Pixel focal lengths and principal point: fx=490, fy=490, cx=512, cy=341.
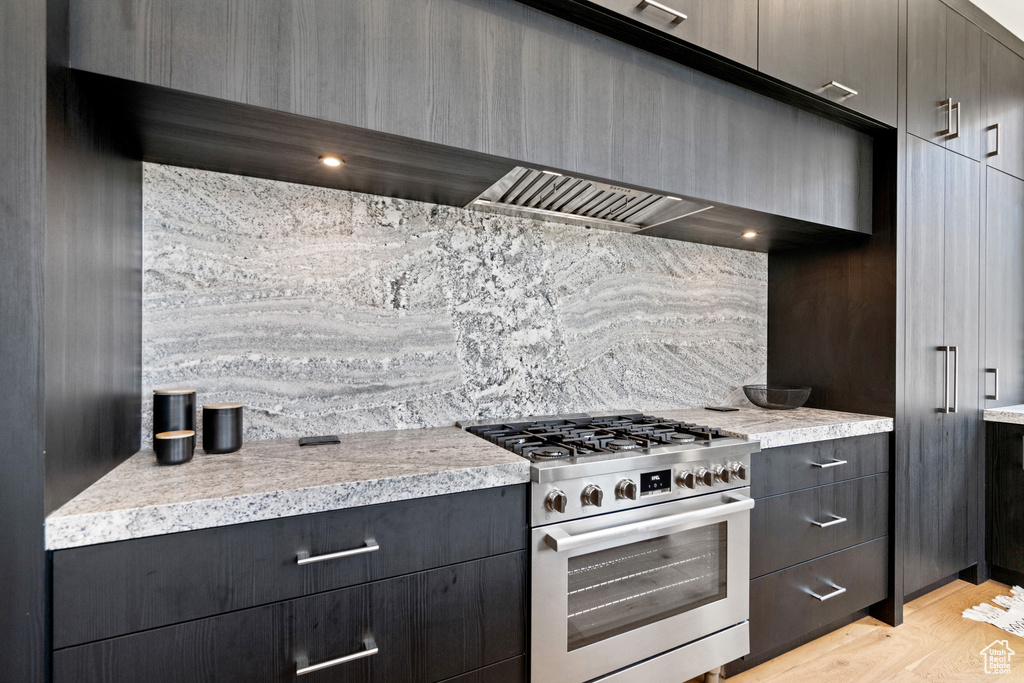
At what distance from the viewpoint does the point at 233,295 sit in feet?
4.87

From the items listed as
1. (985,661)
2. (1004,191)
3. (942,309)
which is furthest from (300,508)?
(1004,191)

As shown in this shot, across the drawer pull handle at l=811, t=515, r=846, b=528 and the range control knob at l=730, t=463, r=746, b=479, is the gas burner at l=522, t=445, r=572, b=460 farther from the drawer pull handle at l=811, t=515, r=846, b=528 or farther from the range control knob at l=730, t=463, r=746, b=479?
the drawer pull handle at l=811, t=515, r=846, b=528

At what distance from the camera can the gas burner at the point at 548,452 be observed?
4.31ft

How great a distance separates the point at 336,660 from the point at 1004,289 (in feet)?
11.1

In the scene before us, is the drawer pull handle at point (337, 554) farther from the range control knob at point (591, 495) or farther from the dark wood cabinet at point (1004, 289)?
the dark wood cabinet at point (1004, 289)

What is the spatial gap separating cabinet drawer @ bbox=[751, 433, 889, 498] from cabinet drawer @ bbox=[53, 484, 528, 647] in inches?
38.0

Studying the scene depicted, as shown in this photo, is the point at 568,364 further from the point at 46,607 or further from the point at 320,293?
the point at 46,607

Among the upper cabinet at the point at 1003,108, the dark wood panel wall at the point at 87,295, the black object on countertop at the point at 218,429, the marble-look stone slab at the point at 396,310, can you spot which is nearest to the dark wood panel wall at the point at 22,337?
the dark wood panel wall at the point at 87,295

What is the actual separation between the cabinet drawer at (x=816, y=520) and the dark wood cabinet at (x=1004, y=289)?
1.06m

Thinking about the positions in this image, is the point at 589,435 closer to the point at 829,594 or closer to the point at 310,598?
the point at 310,598

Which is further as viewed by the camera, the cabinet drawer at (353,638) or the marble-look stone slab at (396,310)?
the marble-look stone slab at (396,310)

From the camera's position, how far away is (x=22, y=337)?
84cm

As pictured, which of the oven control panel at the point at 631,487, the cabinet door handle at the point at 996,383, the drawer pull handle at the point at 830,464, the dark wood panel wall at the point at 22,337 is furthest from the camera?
the cabinet door handle at the point at 996,383

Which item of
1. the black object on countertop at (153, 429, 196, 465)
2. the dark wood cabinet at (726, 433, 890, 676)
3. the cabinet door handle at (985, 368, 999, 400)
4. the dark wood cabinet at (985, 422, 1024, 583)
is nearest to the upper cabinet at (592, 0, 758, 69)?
the dark wood cabinet at (726, 433, 890, 676)
